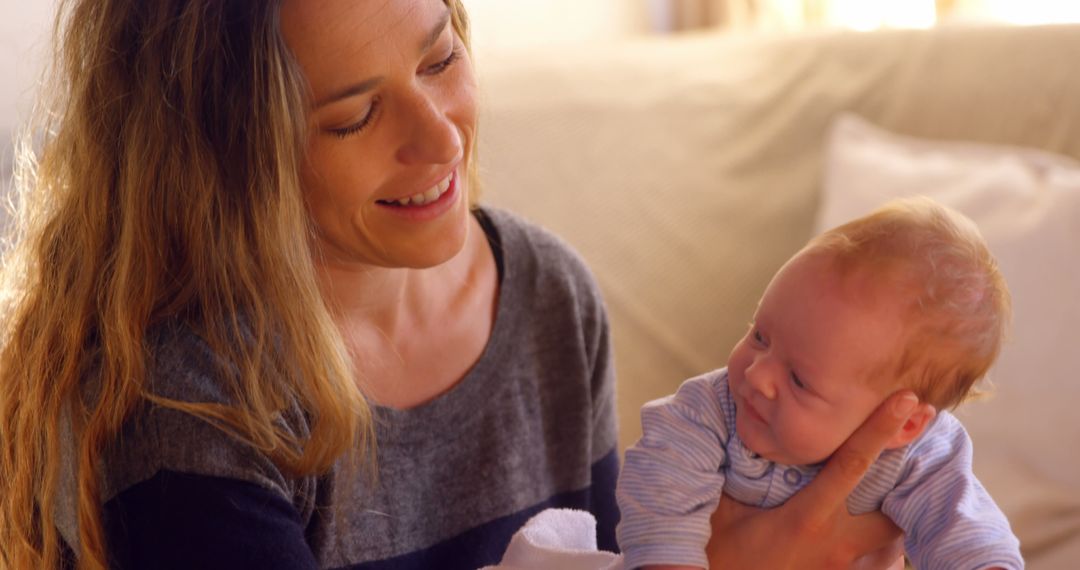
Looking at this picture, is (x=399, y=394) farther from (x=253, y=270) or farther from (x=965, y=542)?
(x=965, y=542)

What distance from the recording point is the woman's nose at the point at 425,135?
1116 millimetres

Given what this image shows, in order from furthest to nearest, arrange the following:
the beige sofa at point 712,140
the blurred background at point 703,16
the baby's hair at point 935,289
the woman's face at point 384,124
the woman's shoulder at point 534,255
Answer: the blurred background at point 703,16 < the beige sofa at point 712,140 < the woman's shoulder at point 534,255 < the woman's face at point 384,124 < the baby's hair at point 935,289

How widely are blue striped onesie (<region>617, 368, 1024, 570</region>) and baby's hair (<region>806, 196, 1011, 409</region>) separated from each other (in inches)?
3.3

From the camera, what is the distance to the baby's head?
38.5 inches

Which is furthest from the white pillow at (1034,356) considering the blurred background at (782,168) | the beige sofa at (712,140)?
the beige sofa at (712,140)

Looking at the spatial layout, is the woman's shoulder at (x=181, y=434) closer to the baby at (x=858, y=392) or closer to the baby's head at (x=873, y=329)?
the baby at (x=858, y=392)

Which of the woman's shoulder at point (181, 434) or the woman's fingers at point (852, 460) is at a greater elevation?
the woman's shoulder at point (181, 434)

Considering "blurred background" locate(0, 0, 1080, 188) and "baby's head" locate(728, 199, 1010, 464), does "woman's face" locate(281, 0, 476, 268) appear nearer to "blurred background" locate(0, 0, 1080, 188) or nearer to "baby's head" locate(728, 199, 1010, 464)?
"baby's head" locate(728, 199, 1010, 464)

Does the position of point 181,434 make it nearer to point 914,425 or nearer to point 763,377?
point 763,377

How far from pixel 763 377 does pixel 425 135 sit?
40 centimetres

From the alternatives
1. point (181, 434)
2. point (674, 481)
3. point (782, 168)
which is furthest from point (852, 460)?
point (782, 168)

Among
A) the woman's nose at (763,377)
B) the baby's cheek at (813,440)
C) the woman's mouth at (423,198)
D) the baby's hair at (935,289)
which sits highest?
the woman's mouth at (423,198)

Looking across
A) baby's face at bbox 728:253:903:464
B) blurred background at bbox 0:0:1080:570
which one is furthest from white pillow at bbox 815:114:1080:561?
baby's face at bbox 728:253:903:464

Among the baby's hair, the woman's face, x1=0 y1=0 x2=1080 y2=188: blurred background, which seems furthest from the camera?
x1=0 y1=0 x2=1080 y2=188: blurred background
